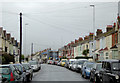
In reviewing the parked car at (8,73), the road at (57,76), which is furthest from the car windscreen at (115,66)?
the road at (57,76)

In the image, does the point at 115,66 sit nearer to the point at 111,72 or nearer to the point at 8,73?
the point at 111,72

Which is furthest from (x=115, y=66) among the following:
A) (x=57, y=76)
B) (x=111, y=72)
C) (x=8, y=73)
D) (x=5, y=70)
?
(x=57, y=76)

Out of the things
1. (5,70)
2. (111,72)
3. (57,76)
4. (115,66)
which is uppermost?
(115,66)

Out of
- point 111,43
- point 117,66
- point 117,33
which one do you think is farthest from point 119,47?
point 117,66

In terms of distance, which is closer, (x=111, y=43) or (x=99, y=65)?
(x=99, y=65)

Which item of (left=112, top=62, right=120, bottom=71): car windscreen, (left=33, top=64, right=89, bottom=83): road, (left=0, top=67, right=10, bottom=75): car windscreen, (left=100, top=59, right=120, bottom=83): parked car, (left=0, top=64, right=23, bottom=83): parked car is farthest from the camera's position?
(left=33, top=64, right=89, bottom=83): road

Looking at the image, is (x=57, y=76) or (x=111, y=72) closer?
(x=111, y=72)

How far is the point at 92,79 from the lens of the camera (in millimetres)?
18047

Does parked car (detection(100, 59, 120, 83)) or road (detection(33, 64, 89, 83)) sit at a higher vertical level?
parked car (detection(100, 59, 120, 83))

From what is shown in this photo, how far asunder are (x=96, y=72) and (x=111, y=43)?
942 inches

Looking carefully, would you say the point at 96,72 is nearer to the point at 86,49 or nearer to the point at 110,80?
the point at 110,80

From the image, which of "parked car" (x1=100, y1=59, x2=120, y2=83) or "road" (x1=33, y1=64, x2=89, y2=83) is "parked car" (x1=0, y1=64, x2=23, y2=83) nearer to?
"parked car" (x1=100, y1=59, x2=120, y2=83)

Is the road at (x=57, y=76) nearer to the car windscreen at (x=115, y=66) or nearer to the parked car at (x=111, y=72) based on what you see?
the parked car at (x=111, y=72)

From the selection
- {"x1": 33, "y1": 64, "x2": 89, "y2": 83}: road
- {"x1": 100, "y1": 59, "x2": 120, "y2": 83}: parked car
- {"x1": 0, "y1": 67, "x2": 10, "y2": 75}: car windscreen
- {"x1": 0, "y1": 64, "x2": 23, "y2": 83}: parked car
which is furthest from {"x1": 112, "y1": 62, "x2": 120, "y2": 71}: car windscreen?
{"x1": 33, "y1": 64, "x2": 89, "y2": 83}: road
